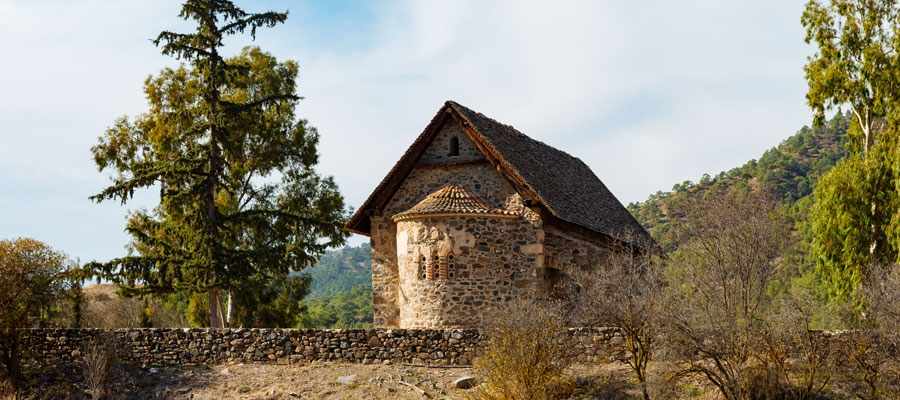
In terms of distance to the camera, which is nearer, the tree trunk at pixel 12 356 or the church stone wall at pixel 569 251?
the tree trunk at pixel 12 356

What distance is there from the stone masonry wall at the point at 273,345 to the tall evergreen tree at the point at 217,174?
15.7ft

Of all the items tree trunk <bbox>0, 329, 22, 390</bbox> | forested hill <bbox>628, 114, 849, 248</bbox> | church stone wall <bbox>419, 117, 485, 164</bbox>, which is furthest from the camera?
forested hill <bbox>628, 114, 849, 248</bbox>

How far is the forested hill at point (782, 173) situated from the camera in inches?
2709

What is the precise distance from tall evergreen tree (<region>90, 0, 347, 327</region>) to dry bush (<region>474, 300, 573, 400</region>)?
11431 millimetres

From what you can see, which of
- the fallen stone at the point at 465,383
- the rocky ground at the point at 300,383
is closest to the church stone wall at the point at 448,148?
the rocky ground at the point at 300,383

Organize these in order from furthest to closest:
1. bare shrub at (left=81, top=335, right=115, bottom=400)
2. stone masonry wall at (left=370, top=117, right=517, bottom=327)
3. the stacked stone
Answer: stone masonry wall at (left=370, top=117, right=517, bottom=327)
the stacked stone
bare shrub at (left=81, top=335, right=115, bottom=400)

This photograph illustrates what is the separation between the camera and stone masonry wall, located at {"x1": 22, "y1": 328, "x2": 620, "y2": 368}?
2081 centimetres

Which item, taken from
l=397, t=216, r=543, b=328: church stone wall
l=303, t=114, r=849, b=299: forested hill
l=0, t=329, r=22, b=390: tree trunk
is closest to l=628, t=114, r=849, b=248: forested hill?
l=303, t=114, r=849, b=299: forested hill

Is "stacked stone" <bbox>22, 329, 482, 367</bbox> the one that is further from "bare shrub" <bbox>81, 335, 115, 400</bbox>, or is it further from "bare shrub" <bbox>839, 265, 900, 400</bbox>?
"bare shrub" <bbox>839, 265, 900, 400</bbox>

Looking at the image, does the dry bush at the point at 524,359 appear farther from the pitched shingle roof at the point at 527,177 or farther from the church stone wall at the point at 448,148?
the church stone wall at the point at 448,148

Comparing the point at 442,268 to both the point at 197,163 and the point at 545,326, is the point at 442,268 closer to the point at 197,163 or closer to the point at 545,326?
the point at 545,326

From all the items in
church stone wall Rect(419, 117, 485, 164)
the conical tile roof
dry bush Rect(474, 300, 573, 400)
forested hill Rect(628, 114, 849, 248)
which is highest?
forested hill Rect(628, 114, 849, 248)

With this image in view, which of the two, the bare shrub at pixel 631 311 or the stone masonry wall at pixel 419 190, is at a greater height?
the stone masonry wall at pixel 419 190

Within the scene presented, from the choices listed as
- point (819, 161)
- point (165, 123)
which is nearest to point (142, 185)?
point (165, 123)
